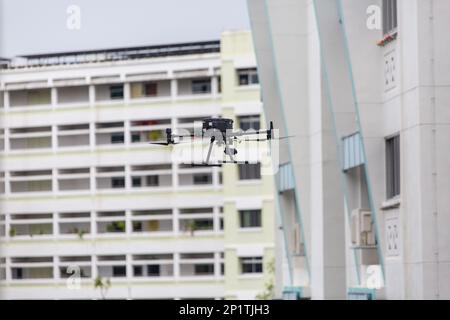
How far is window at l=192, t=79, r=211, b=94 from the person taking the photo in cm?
2592

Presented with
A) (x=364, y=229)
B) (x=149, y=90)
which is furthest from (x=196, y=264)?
(x=364, y=229)

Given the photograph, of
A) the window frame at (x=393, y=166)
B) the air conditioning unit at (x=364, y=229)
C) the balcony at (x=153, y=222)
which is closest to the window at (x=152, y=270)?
the balcony at (x=153, y=222)

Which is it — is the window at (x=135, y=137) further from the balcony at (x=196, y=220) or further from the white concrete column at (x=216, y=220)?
the white concrete column at (x=216, y=220)

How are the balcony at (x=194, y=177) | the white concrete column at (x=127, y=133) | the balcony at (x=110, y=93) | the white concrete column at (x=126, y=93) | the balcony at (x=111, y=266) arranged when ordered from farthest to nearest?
the balcony at (x=194, y=177) < the balcony at (x=111, y=266) < the white concrete column at (x=127, y=133) < the white concrete column at (x=126, y=93) < the balcony at (x=110, y=93)

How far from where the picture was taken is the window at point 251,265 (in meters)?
23.7

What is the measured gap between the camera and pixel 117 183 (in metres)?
26.7

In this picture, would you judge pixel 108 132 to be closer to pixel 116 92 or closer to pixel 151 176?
pixel 116 92

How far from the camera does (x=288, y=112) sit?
41.3ft

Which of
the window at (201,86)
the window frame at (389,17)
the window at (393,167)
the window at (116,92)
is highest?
the window at (201,86)

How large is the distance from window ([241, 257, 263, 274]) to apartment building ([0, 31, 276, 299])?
1.29 meters

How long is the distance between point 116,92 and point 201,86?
1.37 m
